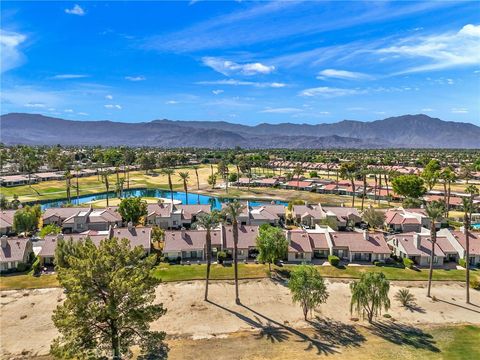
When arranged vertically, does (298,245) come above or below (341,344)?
above

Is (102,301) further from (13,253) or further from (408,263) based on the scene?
(408,263)

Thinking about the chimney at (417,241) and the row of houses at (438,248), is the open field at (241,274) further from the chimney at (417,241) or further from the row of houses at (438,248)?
the chimney at (417,241)

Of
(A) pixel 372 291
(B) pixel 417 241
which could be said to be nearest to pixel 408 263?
(B) pixel 417 241

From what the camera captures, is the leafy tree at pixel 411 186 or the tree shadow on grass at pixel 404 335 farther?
the leafy tree at pixel 411 186

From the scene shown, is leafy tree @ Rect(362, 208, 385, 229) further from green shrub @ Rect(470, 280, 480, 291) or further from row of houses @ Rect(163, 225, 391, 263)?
green shrub @ Rect(470, 280, 480, 291)

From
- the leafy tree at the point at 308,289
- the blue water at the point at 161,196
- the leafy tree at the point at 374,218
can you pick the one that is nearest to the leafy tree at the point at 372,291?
the leafy tree at the point at 308,289

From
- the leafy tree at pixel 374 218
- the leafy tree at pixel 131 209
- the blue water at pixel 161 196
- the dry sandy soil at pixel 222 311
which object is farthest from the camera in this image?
the blue water at pixel 161 196
